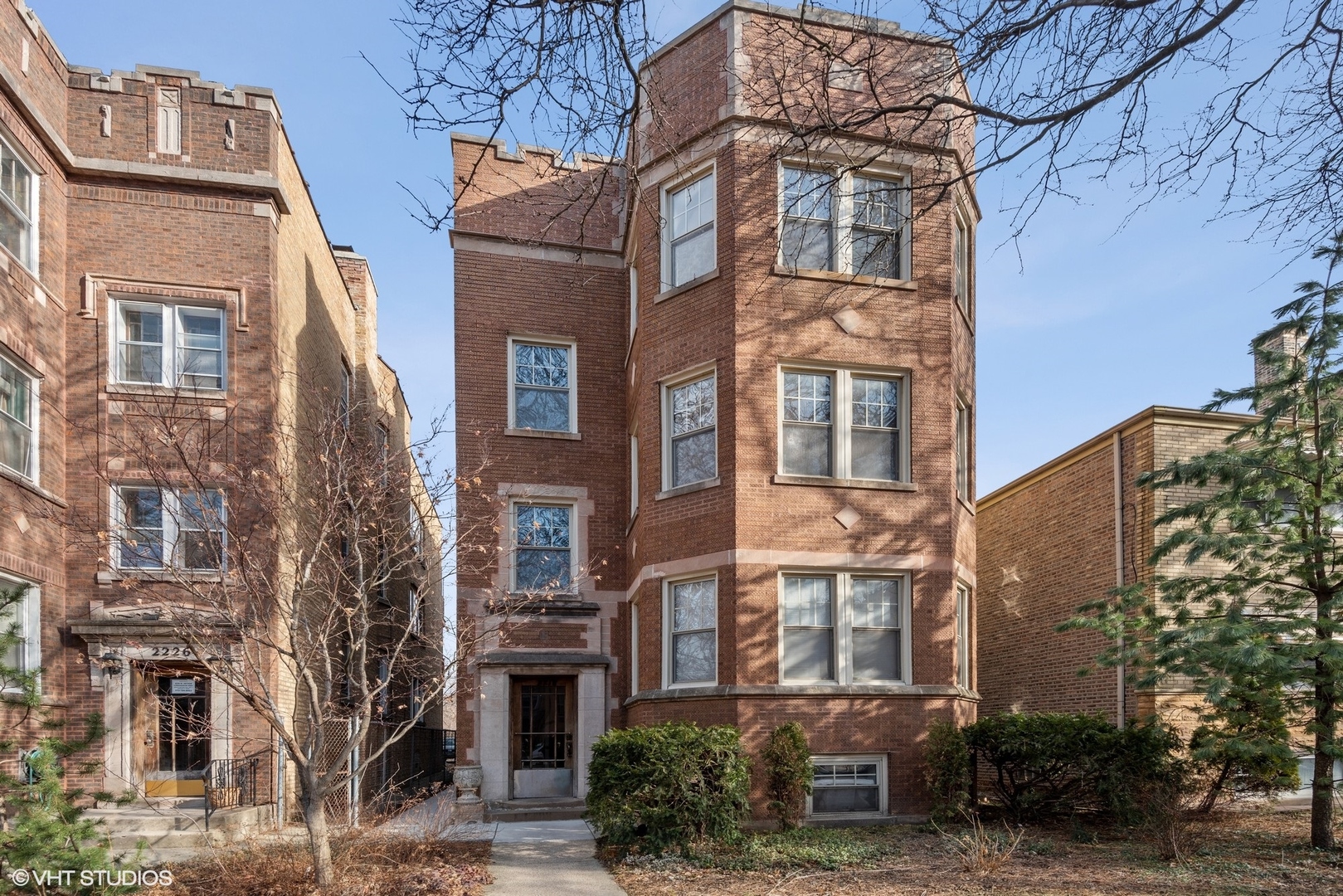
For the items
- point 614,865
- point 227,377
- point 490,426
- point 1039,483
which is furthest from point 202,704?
point 1039,483

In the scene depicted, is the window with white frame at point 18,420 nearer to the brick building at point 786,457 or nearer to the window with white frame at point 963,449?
the brick building at point 786,457

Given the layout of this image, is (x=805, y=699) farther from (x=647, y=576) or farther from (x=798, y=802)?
(x=647, y=576)

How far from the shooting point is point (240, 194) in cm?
1547

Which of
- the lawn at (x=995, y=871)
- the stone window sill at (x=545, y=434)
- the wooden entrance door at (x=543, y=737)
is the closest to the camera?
the lawn at (x=995, y=871)

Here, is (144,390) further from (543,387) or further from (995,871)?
(995,871)

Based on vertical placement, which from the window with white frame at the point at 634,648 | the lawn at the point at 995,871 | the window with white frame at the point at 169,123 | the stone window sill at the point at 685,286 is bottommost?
the lawn at the point at 995,871

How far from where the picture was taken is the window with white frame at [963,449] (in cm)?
1518

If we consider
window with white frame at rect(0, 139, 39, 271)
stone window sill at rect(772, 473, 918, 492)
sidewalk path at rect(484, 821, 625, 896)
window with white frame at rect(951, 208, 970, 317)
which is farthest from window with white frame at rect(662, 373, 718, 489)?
window with white frame at rect(0, 139, 39, 271)

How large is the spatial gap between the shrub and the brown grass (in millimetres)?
5515

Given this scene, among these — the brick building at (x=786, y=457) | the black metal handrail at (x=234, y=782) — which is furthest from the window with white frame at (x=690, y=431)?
the black metal handrail at (x=234, y=782)

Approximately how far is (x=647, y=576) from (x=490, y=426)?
4466mm

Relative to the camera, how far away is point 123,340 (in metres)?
15.1

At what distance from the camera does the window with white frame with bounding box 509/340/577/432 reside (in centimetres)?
1758

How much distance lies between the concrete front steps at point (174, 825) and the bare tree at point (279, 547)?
32.4 inches
